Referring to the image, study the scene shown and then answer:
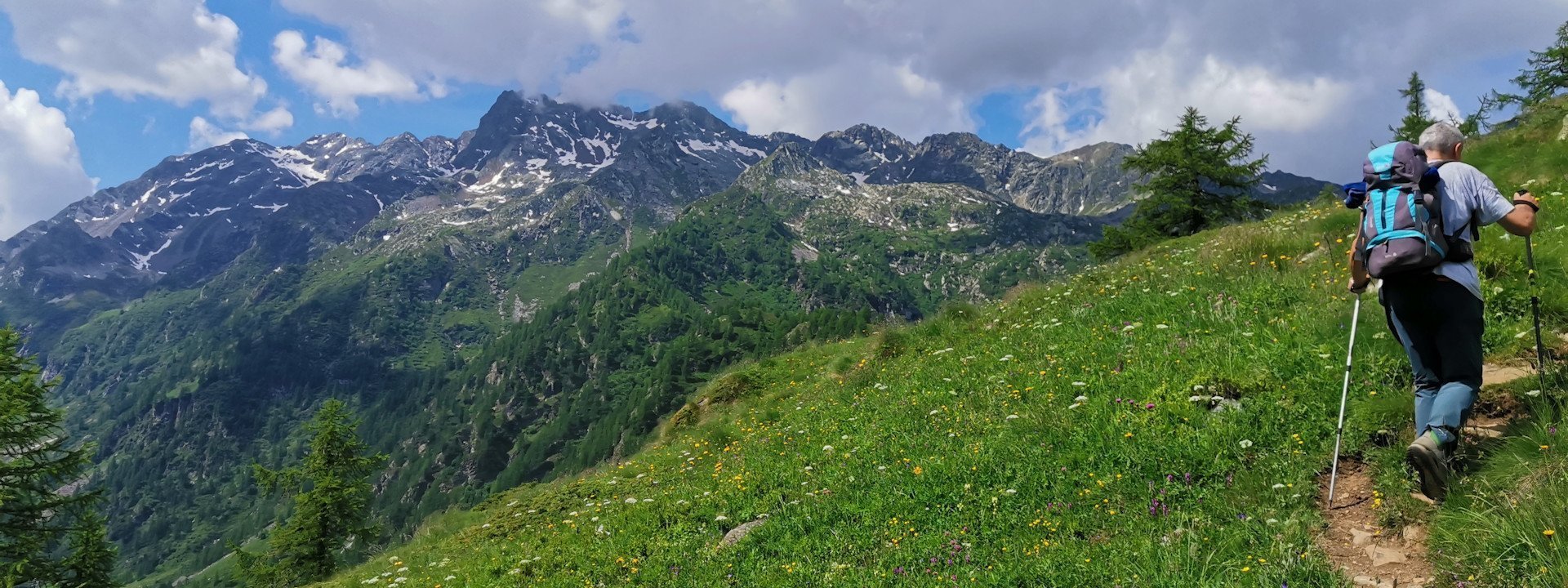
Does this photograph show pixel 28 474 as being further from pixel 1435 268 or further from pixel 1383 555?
pixel 1435 268

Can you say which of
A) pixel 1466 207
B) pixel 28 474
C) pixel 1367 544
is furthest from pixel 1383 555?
pixel 28 474

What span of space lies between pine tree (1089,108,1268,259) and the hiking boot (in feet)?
99.5

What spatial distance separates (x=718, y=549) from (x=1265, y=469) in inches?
230

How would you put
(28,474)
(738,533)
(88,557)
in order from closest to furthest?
(738,533), (28,474), (88,557)

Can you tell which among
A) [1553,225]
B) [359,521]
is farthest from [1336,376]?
[359,521]

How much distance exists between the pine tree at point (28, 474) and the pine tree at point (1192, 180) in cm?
4116

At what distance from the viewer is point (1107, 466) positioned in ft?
23.2

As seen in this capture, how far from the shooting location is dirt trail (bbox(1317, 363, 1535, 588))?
4633 mm

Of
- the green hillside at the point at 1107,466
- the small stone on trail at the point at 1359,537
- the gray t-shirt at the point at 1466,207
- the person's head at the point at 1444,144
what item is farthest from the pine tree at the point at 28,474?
the person's head at the point at 1444,144

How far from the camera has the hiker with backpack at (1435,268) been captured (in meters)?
5.01

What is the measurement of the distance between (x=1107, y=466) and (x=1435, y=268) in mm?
3154

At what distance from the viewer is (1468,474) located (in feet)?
16.6

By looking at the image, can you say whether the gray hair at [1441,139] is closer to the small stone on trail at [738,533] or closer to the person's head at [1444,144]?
the person's head at [1444,144]

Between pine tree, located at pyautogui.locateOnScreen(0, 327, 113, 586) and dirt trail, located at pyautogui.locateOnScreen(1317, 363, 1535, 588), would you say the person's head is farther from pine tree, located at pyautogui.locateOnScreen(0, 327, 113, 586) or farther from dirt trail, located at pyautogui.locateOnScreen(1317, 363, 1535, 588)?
pine tree, located at pyautogui.locateOnScreen(0, 327, 113, 586)
